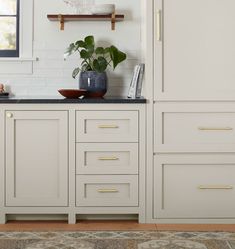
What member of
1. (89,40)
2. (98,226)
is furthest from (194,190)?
(89,40)

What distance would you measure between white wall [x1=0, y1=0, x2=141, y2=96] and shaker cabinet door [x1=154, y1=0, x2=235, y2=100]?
25.4 inches

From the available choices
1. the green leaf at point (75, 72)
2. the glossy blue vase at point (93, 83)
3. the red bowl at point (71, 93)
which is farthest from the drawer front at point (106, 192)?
the green leaf at point (75, 72)

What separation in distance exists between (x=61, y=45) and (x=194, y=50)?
1114mm

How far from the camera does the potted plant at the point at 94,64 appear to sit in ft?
12.6

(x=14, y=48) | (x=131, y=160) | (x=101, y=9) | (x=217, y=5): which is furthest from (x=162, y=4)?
(x=14, y=48)

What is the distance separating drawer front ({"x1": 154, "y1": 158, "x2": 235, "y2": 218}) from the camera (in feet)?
11.5

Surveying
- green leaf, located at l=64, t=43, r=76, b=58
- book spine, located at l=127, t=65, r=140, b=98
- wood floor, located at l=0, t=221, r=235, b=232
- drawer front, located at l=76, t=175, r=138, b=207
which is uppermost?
green leaf, located at l=64, t=43, r=76, b=58

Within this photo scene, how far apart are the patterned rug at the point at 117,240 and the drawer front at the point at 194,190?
265 mm

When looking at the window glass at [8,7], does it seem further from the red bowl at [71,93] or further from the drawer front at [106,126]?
the drawer front at [106,126]

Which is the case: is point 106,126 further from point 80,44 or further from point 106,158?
point 80,44

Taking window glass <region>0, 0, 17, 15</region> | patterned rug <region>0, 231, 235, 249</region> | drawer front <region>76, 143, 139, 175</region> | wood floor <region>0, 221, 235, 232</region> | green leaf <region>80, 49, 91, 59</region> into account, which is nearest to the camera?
patterned rug <region>0, 231, 235, 249</region>

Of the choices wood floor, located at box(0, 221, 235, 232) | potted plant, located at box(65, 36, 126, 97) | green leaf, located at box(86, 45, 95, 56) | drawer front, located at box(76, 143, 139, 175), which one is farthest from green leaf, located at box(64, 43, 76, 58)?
wood floor, located at box(0, 221, 235, 232)

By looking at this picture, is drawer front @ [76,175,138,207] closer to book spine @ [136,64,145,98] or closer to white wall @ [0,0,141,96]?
book spine @ [136,64,145,98]

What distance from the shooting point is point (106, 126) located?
3.48 metres
